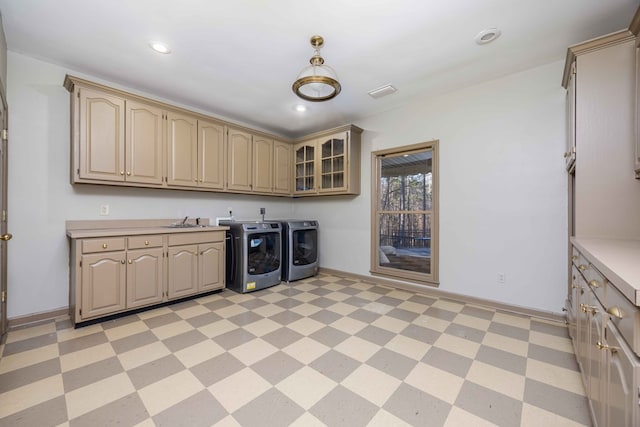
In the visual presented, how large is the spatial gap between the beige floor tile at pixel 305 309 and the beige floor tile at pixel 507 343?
1536mm

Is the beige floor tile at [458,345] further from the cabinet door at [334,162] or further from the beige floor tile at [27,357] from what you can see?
the beige floor tile at [27,357]

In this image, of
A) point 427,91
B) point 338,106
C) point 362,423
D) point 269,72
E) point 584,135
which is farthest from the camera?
point 338,106

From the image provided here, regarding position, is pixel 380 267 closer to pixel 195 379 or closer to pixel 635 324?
pixel 195 379

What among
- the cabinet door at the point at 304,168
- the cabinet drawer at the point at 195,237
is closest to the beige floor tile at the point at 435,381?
the cabinet drawer at the point at 195,237

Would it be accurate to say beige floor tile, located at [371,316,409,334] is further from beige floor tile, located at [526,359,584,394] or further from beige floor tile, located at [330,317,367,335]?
beige floor tile, located at [526,359,584,394]

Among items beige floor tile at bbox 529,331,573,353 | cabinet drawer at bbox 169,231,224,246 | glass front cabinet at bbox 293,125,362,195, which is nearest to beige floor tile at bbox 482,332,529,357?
beige floor tile at bbox 529,331,573,353

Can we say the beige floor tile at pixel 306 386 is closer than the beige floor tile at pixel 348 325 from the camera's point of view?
Yes

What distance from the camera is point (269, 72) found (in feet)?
8.95

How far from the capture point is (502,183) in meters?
2.82

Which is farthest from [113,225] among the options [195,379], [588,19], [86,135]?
[588,19]

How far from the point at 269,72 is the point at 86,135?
1860 mm

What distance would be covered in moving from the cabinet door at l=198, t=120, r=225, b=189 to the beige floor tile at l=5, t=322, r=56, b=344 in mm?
1928

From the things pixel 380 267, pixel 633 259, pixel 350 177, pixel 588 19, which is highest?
pixel 588 19

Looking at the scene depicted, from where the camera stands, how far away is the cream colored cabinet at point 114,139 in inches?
98.9
